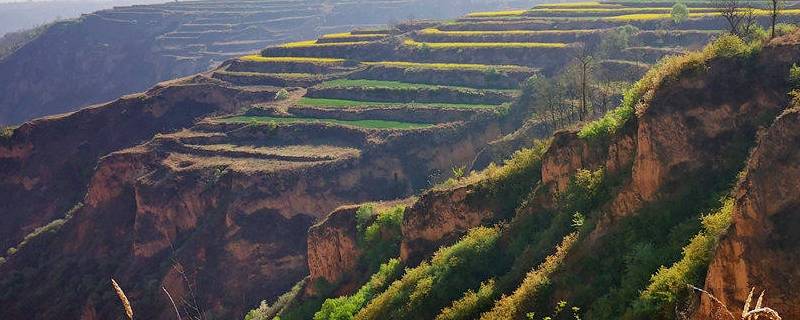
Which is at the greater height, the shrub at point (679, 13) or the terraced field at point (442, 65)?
the shrub at point (679, 13)

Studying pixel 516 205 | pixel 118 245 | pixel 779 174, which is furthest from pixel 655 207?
pixel 118 245

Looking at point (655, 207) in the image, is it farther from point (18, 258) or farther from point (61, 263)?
point (18, 258)

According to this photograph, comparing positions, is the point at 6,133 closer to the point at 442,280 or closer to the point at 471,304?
the point at 442,280

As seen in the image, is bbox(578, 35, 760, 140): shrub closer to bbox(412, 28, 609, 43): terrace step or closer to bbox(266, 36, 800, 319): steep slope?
bbox(266, 36, 800, 319): steep slope

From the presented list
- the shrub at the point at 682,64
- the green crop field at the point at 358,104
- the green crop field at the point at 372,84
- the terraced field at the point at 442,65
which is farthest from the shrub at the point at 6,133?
the shrub at the point at 682,64

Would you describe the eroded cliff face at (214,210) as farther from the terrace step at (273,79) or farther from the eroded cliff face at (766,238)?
the eroded cliff face at (766,238)
